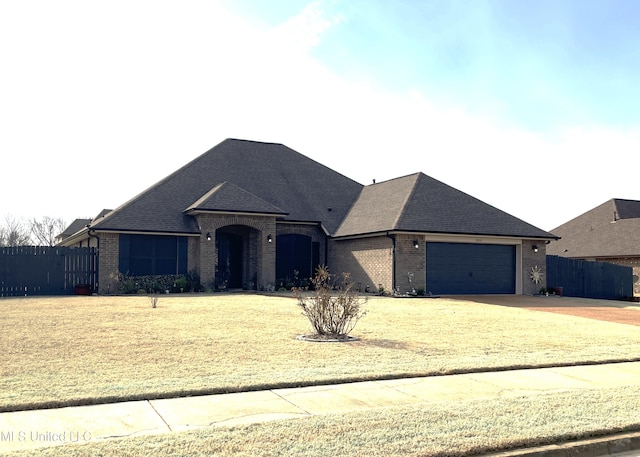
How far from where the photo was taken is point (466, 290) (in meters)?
27.6

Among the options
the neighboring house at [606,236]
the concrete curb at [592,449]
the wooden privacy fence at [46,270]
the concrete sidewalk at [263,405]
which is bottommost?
the concrete curb at [592,449]

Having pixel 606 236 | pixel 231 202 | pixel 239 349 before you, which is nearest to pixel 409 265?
pixel 231 202

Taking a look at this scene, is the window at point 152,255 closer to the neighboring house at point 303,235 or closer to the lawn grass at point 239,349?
the neighboring house at point 303,235

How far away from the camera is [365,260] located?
28.1 m

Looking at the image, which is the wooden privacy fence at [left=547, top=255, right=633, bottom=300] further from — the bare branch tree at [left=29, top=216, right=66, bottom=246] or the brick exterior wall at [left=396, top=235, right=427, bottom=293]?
the bare branch tree at [left=29, top=216, right=66, bottom=246]

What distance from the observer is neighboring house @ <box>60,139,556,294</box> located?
86.3 ft

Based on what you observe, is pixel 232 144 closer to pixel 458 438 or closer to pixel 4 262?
pixel 4 262

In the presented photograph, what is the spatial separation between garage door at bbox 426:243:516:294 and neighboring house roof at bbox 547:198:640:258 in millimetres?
12023

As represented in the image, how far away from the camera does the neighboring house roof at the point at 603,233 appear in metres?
37.5

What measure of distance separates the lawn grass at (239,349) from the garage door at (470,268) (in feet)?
29.8

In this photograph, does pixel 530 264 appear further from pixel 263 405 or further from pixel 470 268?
pixel 263 405

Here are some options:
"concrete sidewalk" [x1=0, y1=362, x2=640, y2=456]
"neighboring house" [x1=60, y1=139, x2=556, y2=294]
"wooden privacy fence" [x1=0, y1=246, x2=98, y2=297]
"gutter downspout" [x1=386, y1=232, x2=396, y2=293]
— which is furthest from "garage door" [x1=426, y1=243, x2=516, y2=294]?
"concrete sidewalk" [x1=0, y1=362, x2=640, y2=456]

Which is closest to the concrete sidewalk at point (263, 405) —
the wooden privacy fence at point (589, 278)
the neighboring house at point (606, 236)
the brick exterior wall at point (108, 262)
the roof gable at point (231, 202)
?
the roof gable at point (231, 202)

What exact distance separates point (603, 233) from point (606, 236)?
63 cm
